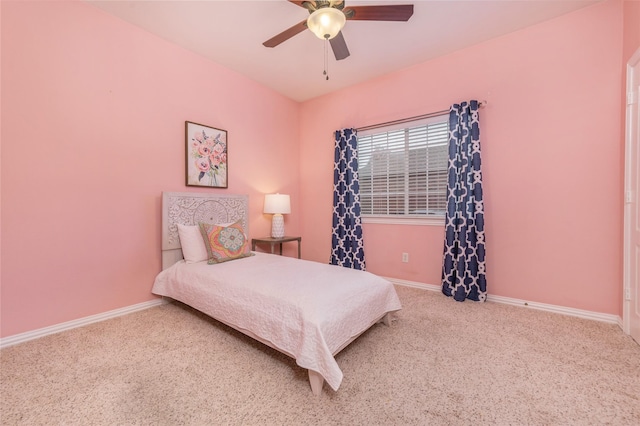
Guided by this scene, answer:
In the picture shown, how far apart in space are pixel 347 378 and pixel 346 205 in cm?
245

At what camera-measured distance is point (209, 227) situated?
8.96ft

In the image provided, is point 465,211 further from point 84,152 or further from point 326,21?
point 84,152

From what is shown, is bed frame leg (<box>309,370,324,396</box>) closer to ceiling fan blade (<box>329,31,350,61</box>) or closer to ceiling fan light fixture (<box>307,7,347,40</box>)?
ceiling fan light fixture (<box>307,7,347,40</box>)

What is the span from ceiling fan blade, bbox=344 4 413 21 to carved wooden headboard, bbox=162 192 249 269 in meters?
2.29

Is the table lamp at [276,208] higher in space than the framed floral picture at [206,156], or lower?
lower

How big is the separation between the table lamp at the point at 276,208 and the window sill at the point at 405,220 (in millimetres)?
1144

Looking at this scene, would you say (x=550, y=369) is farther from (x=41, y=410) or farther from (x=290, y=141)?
(x=290, y=141)

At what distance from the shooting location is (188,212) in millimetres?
2865

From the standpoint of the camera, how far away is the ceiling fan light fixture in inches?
67.6

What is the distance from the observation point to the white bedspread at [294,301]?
1.48 meters

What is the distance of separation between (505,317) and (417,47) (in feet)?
9.41

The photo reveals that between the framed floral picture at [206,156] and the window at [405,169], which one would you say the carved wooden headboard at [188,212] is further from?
the window at [405,169]

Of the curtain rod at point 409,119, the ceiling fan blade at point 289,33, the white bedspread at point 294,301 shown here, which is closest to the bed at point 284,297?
the white bedspread at point 294,301

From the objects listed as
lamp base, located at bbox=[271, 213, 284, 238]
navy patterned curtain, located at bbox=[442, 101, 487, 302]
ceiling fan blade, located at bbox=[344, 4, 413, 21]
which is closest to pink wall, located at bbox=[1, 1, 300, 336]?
lamp base, located at bbox=[271, 213, 284, 238]
